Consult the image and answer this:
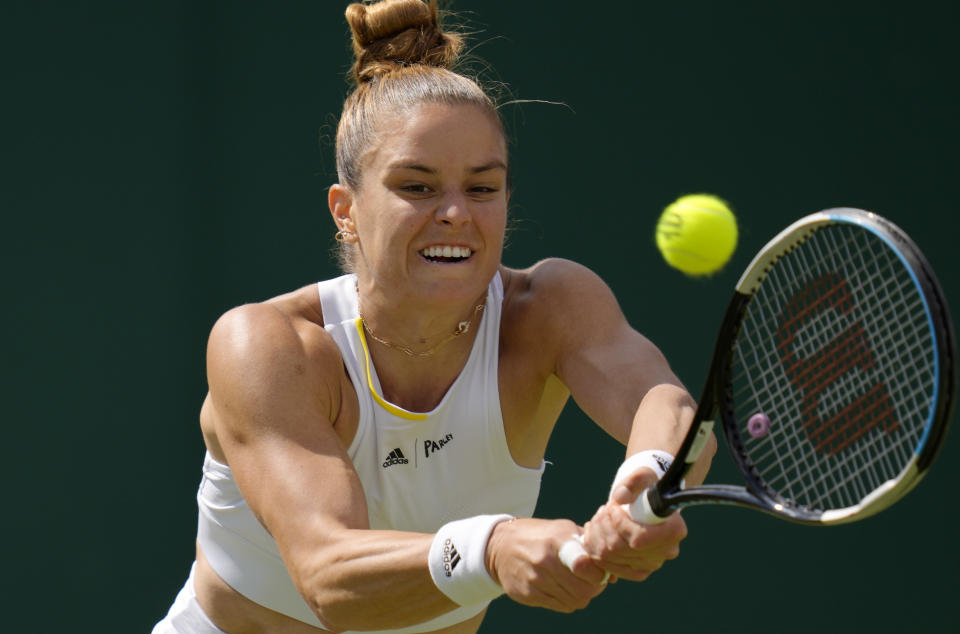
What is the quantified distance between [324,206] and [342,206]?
4.73 feet

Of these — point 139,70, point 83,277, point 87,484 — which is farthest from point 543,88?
point 87,484

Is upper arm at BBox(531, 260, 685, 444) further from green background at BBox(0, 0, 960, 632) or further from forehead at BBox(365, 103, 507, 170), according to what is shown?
green background at BBox(0, 0, 960, 632)

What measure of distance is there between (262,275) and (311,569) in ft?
6.67

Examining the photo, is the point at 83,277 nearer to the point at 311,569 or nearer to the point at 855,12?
the point at 311,569

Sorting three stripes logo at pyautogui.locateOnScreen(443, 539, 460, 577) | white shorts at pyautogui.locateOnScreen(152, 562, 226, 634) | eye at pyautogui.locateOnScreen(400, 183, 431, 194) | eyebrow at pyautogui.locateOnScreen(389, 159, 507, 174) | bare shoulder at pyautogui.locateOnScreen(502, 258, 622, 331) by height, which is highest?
eyebrow at pyautogui.locateOnScreen(389, 159, 507, 174)

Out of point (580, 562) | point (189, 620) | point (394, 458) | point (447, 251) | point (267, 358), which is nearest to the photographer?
point (580, 562)

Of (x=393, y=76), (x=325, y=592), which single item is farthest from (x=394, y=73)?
(x=325, y=592)

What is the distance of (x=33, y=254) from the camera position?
3484mm

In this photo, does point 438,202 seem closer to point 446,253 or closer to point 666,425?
point 446,253

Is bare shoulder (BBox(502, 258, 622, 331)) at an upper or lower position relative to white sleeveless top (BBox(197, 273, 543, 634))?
upper

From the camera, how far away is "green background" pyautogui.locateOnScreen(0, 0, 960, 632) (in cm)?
347

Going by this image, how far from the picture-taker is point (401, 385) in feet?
7.37

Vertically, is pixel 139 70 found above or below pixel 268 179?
above

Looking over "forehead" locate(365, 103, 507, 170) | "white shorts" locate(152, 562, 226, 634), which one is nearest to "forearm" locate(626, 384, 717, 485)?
"forehead" locate(365, 103, 507, 170)
